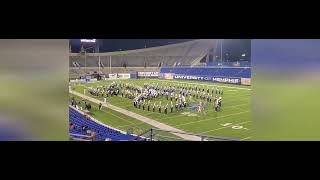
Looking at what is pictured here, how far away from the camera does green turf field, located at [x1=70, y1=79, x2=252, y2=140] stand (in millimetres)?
5098

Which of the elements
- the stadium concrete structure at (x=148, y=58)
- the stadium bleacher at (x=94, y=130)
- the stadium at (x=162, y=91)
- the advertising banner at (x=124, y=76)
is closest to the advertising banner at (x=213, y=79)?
the stadium at (x=162, y=91)

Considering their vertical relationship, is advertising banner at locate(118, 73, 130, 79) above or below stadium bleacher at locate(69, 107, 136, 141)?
above

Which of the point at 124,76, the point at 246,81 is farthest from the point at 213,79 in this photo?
the point at 124,76

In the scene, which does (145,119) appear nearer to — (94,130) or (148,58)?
(94,130)

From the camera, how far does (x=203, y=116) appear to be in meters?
5.17

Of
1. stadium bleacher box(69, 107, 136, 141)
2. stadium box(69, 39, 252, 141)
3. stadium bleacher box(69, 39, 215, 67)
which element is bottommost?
stadium bleacher box(69, 107, 136, 141)

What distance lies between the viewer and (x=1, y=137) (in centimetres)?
518

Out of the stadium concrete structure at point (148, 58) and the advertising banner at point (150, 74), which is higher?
the stadium concrete structure at point (148, 58)

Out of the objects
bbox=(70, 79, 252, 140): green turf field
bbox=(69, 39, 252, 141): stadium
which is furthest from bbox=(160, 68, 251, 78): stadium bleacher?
bbox=(70, 79, 252, 140): green turf field

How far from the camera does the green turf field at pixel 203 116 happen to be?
5098mm

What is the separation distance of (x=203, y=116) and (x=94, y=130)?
4.65 ft

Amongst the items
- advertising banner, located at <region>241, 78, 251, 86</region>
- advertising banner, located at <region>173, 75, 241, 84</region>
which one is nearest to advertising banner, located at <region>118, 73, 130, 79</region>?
advertising banner, located at <region>173, 75, 241, 84</region>

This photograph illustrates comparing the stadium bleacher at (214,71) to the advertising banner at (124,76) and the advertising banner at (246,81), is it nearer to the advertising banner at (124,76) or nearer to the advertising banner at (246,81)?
the advertising banner at (246,81)

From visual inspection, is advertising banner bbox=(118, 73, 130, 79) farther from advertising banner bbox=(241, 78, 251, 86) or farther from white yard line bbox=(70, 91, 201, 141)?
advertising banner bbox=(241, 78, 251, 86)
